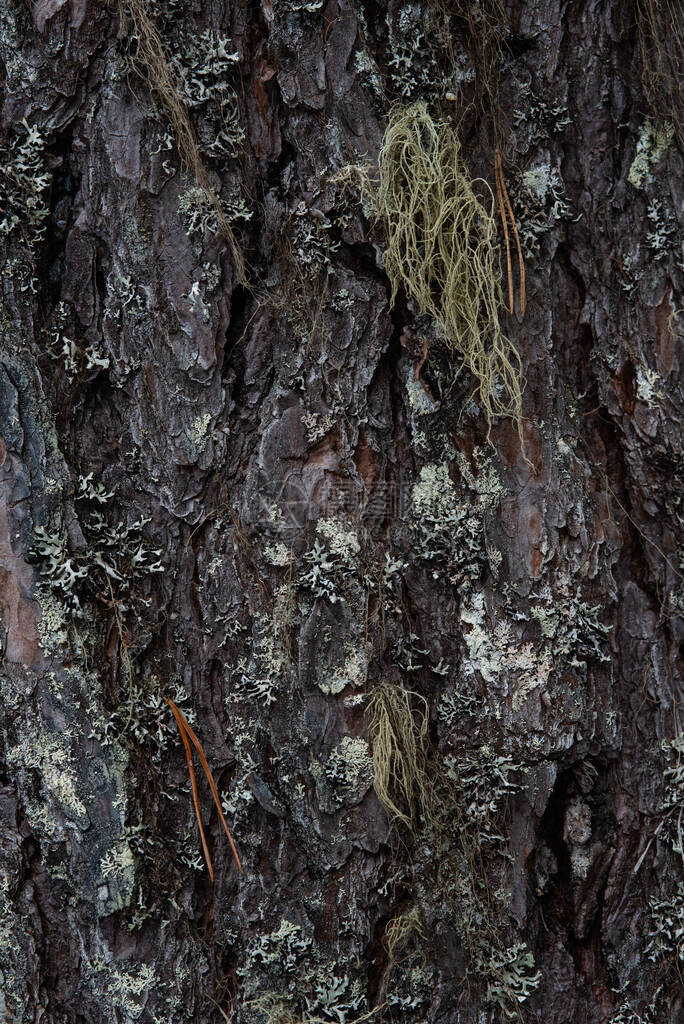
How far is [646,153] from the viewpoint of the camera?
64.0 inches

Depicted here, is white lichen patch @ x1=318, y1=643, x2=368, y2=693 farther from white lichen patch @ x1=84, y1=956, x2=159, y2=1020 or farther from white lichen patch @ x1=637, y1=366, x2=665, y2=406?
white lichen patch @ x1=637, y1=366, x2=665, y2=406

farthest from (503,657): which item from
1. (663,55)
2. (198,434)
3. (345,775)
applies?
(663,55)

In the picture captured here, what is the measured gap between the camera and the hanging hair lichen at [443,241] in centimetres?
156

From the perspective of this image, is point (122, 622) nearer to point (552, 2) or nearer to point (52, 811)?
point (52, 811)

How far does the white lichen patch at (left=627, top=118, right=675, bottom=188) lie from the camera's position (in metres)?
1.62

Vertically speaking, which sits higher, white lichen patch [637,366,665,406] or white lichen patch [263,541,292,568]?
white lichen patch [637,366,665,406]

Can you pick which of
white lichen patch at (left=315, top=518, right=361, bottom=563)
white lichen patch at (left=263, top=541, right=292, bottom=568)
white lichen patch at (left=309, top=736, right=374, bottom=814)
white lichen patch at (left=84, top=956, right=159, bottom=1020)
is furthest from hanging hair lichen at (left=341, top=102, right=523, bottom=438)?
white lichen patch at (left=84, top=956, right=159, bottom=1020)

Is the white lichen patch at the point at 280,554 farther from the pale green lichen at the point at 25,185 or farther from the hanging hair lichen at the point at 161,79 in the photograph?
the pale green lichen at the point at 25,185

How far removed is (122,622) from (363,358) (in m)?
0.73

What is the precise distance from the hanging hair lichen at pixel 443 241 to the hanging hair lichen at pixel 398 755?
616 mm

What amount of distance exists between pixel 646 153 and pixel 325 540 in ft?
3.37

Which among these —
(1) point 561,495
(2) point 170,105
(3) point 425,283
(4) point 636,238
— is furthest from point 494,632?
(2) point 170,105

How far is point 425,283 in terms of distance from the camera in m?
1.57

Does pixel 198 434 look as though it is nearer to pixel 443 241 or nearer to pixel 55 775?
pixel 443 241
